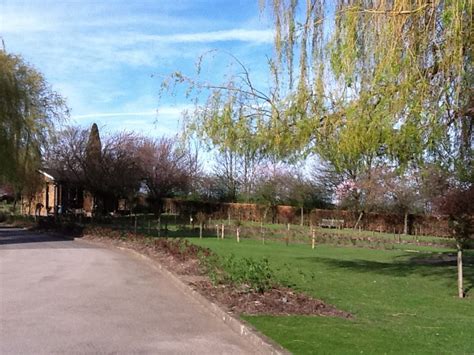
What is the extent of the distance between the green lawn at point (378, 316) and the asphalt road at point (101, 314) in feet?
3.23

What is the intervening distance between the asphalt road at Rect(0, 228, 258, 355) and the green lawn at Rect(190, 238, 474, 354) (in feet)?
3.23

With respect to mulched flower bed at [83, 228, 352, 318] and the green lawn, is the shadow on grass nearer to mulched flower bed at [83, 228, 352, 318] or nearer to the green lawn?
the green lawn

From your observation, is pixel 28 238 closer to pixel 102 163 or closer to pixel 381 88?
pixel 102 163

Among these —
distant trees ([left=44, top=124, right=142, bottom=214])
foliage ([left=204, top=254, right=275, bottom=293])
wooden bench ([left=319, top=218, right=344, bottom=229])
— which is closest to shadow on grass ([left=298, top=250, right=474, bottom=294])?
foliage ([left=204, top=254, right=275, bottom=293])

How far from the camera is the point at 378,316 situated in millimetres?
9969

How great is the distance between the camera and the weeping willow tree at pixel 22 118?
26641 mm

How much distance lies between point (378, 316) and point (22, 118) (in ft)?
72.7

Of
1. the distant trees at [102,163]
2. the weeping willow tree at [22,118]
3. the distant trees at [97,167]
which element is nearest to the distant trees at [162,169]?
the distant trees at [102,163]

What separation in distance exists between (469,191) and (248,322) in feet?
26.2

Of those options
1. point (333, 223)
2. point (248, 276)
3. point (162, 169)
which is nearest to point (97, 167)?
point (162, 169)

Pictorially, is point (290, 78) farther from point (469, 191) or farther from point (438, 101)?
point (469, 191)

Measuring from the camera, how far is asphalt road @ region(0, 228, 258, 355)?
7.53 metres

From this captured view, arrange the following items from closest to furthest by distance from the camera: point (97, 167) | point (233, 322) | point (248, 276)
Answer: point (233, 322)
point (248, 276)
point (97, 167)

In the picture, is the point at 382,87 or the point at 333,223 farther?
the point at 333,223
